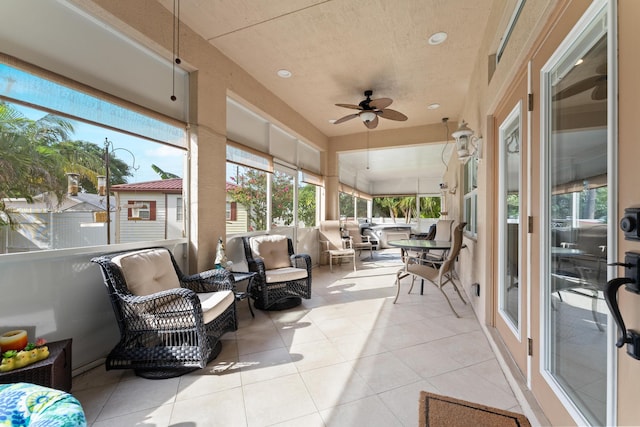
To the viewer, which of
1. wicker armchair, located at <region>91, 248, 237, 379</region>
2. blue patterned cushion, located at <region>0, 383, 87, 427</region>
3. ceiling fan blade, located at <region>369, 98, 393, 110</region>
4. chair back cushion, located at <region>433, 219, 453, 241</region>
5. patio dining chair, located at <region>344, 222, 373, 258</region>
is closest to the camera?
blue patterned cushion, located at <region>0, 383, 87, 427</region>

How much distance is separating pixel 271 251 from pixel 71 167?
2229mm

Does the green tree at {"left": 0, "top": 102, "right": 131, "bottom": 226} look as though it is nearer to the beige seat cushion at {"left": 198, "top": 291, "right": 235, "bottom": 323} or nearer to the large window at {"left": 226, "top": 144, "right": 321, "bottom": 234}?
the beige seat cushion at {"left": 198, "top": 291, "right": 235, "bottom": 323}

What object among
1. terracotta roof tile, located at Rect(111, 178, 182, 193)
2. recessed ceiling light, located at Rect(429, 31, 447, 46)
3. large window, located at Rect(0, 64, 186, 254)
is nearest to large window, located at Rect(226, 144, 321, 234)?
terracotta roof tile, located at Rect(111, 178, 182, 193)

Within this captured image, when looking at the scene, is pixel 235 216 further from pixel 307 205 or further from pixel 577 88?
pixel 577 88

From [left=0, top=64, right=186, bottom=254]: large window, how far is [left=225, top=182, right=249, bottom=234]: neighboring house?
973 millimetres

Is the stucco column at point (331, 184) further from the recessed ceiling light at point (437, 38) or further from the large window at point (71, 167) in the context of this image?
the large window at point (71, 167)

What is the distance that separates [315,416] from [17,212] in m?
2.22

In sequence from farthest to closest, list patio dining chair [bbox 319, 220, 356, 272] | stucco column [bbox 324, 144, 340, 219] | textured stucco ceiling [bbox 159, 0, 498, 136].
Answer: stucco column [bbox 324, 144, 340, 219] < patio dining chair [bbox 319, 220, 356, 272] < textured stucco ceiling [bbox 159, 0, 498, 136]

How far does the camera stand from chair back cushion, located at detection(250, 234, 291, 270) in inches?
143

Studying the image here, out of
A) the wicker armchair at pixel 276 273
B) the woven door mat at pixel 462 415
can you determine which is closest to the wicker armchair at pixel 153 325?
Answer: the wicker armchair at pixel 276 273

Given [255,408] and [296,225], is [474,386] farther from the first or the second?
[296,225]

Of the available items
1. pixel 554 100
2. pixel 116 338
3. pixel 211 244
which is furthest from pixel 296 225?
pixel 554 100

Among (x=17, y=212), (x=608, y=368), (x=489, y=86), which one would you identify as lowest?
(x=608, y=368)

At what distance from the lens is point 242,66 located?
3529 millimetres
